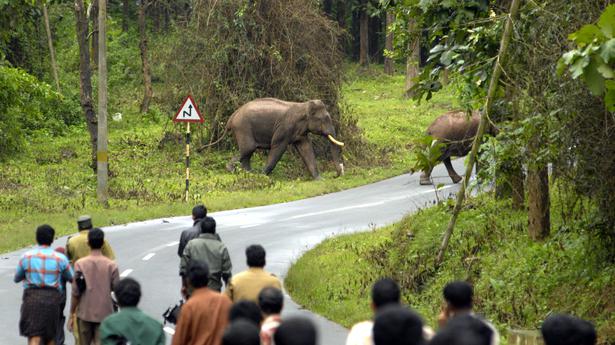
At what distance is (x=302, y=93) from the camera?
37.2 metres

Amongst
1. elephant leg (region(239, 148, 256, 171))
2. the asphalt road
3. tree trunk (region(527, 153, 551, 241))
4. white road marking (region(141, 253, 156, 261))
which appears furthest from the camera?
elephant leg (region(239, 148, 256, 171))

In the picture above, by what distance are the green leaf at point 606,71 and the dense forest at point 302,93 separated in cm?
1

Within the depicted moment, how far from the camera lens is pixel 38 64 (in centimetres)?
4781

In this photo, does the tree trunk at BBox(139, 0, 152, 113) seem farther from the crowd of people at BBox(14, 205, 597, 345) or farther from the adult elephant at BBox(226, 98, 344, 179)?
the crowd of people at BBox(14, 205, 597, 345)

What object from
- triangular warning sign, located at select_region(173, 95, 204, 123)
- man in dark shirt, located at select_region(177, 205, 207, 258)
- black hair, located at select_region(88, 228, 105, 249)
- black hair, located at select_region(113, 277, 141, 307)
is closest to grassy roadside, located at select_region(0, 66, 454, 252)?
triangular warning sign, located at select_region(173, 95, 204, 123)

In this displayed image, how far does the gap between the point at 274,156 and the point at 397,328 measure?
27.6m

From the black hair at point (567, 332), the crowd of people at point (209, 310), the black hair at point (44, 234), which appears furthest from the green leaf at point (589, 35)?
the black hair at point (44, 234)

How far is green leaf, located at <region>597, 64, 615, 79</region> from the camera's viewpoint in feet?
27.2

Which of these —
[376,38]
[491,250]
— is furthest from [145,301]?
[376,38]

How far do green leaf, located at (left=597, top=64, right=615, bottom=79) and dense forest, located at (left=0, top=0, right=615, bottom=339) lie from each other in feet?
0.05

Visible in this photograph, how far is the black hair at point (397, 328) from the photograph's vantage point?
6188 millimetres

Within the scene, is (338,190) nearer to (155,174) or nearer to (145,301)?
(155,174)

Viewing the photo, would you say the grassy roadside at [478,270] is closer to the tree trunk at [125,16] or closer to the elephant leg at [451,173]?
the elephant leg at [451,173]

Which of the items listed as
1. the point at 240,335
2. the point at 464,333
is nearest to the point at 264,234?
the point at 240,335
